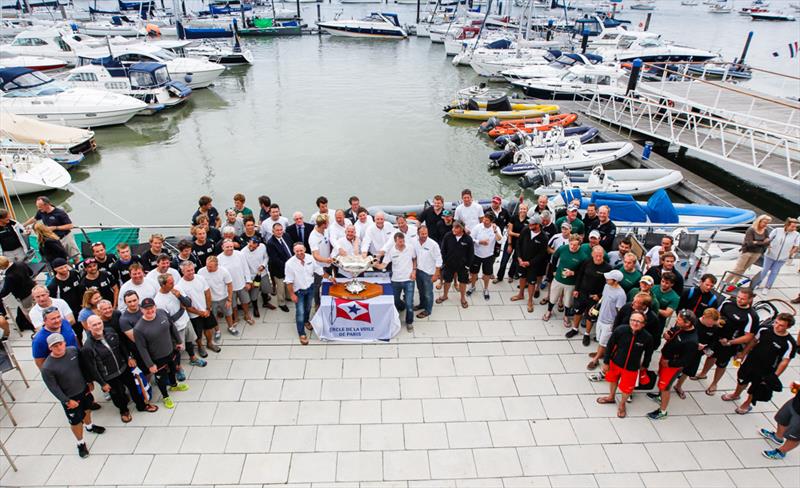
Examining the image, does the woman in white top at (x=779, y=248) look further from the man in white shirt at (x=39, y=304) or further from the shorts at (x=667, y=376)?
the man in white shirt at (x=39, y=304)

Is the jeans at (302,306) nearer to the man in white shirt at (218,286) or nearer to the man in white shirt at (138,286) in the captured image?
the man in white shirt at (218,286)

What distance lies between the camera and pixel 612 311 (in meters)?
6.31

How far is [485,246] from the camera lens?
25.6 ft

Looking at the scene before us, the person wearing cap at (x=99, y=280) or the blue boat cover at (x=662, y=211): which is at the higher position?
the person wearing cap at (x=99, y=280)

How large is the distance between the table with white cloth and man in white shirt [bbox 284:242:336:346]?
188 millimetres

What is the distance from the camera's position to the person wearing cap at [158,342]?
5434 mm

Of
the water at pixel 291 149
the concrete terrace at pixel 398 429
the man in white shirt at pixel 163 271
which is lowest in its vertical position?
the water at pixel 291 149

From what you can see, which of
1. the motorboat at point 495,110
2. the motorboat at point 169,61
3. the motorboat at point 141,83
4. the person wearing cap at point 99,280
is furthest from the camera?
the motorboat at point 169,61

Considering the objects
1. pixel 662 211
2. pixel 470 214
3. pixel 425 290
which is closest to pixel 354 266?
pixel 425 290

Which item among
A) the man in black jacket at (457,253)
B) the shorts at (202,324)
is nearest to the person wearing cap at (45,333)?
the shorts at (202,324)

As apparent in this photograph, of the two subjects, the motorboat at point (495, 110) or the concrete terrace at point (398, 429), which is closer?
the concrete terrace at point (398, 429)

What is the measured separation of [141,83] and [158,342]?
24173 mm

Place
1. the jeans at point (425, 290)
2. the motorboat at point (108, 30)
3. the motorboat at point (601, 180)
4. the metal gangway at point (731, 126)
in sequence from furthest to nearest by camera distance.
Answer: the motorboat at point (108, 30)
the motorboat at point (601, 180)
the metal gangway at point (731, 126)
the jeans at point (425, 290)

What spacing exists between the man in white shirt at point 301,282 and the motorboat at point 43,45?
130 feet
